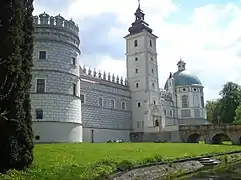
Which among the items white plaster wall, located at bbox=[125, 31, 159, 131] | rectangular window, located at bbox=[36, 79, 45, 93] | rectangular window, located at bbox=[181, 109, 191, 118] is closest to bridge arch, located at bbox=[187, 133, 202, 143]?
white plaster wall, located at bbox=[125, 31, 159, 131]

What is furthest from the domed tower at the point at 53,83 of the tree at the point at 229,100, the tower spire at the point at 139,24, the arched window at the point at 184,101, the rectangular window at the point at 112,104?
the tree at the point at 229,100

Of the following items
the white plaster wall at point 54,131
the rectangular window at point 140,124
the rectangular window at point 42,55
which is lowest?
the white plaster wall at point 54,131

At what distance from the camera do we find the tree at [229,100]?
81.8 m

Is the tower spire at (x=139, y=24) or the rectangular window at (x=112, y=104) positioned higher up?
the tower spire at (x=139, y=24)

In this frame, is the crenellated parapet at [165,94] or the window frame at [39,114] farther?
the crenellated parapet at [165,94]

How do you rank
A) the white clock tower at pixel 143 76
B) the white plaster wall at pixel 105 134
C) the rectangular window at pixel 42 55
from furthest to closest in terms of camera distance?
the white clock tower at pixel 143 76 < the white plaster wall at pixel 105 134 < the rectangular window at pixel 42 55

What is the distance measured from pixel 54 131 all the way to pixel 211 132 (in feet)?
93.9

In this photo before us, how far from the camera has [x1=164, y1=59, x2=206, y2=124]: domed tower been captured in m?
85.6

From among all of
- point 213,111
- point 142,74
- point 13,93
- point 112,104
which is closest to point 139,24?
point 142,74

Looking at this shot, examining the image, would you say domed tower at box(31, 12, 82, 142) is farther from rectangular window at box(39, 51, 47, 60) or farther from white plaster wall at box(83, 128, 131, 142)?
white plaster wall at box(83, 128, 131, 142)

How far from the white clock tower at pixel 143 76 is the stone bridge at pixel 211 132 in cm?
550

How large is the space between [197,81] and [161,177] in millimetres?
72179

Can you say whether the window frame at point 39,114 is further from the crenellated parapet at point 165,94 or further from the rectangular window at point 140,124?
the crenellated parapet at point 165,94

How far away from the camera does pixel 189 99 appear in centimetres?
8638
